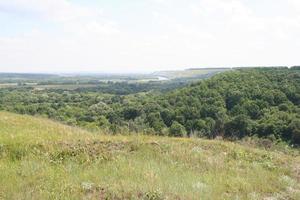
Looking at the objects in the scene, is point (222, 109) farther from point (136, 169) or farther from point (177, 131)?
point (136, 169)

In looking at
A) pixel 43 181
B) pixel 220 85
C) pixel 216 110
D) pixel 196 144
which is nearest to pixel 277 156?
pixel 196 144

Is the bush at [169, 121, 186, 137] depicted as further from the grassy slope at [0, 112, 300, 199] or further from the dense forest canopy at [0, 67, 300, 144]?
the grassy slope at [0, 112, 300, 199]

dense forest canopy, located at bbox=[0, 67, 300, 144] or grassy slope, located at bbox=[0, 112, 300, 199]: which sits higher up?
grassy slope, located at bbox=[0, 112, 300, 199]

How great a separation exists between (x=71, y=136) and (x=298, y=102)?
180ft

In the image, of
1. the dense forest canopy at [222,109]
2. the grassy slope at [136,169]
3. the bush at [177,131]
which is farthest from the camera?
the dense forest canopy at [222,109]

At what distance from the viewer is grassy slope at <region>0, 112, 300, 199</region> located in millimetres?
7277

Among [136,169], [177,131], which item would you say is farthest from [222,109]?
[136,169]

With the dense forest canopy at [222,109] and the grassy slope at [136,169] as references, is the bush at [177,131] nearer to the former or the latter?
the dense forest canopy at [222,109]

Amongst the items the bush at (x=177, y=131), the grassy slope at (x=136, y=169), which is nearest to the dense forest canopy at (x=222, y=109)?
the bush at (x=177, y=131)

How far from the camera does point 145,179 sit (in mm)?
7926

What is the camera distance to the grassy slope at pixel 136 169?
7277mm

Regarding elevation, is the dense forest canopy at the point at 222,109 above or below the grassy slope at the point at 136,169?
below

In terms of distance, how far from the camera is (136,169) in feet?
28.0

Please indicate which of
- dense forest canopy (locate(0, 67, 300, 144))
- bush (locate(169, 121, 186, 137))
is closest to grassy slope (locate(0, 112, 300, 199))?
bush (locate(169, 121, 186, 137))
